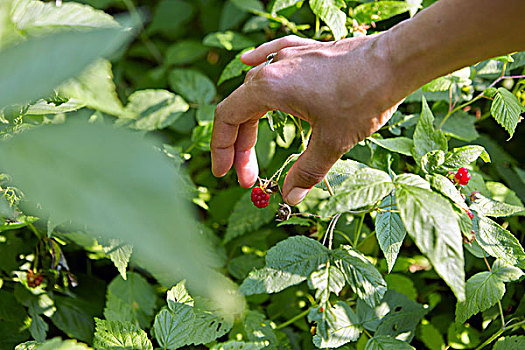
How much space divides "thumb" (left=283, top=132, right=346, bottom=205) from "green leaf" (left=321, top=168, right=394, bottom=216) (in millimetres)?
84

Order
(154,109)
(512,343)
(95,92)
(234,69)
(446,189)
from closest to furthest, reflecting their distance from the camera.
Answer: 1. (95,92)
2. (446,189)
3. (512,343)
4. (234,69)
5. (154,109)

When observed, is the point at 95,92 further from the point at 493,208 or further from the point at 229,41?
the point at 229,41

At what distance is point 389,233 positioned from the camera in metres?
1.16

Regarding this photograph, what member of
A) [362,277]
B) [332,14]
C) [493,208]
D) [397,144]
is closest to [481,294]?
[493,208]

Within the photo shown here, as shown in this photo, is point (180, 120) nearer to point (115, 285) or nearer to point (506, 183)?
point (115, 285)

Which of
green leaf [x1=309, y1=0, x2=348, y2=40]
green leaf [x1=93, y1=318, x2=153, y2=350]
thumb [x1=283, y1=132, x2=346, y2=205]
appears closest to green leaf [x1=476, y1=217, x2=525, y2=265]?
thumb [x1=283, y1=132, x2=346, y2=205]

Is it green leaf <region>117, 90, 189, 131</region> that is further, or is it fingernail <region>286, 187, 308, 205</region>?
green leaf <region>117, 90, 189, 131</region>

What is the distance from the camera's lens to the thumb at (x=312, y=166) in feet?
3.32

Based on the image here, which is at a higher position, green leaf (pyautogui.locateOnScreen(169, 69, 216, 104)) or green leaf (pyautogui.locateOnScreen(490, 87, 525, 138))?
green leaf (pyautogui.locateOnScreen(490, 87, 525, 138))

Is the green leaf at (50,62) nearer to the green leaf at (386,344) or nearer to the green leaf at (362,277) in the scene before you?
the green leaf at (362,277)

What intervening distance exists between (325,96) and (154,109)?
3.14 feet

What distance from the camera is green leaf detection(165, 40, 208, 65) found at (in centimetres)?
234

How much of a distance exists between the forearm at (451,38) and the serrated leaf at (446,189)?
25 cm

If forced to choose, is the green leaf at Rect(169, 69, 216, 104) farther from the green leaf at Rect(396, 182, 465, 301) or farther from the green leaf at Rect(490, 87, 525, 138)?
the green leaf at Rect(396, 182, 465, 301)
